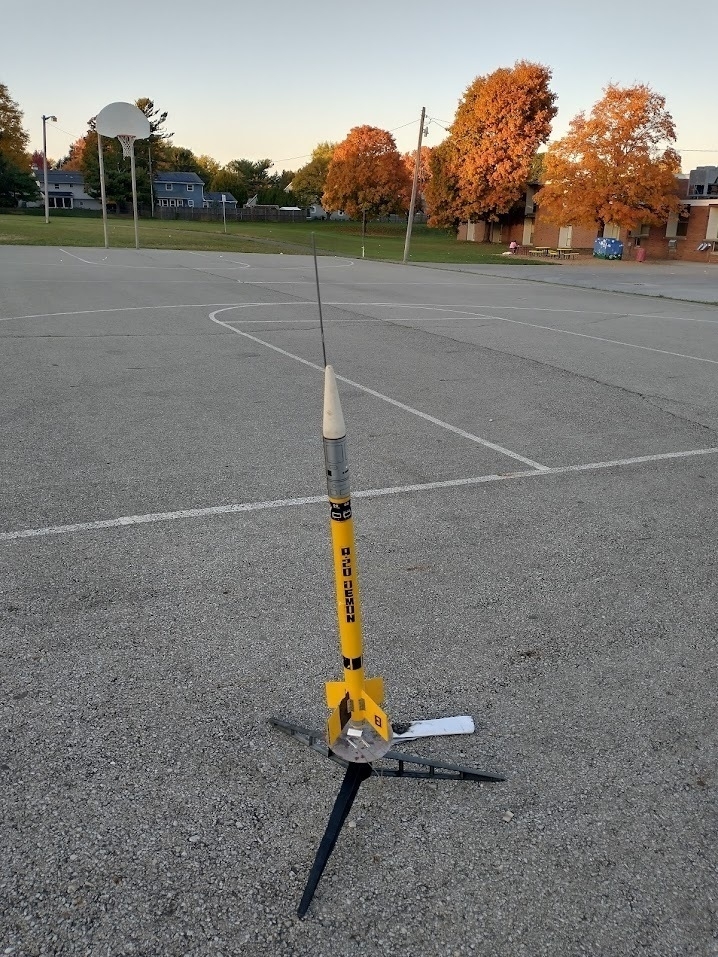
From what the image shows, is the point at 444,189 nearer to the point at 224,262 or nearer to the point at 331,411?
the point at 224,262

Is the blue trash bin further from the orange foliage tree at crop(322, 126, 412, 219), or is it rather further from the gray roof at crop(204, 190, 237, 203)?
the gray roof at crop(204, 190, 237, 203)

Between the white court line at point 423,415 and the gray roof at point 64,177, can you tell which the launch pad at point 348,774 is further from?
the gray roof at point 64,177

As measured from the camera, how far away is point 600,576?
4.89 metres

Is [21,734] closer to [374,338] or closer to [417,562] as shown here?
[417,562]

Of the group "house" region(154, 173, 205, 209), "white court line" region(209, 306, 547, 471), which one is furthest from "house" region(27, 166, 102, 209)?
"white court line" region(209, 306, 547, 471)

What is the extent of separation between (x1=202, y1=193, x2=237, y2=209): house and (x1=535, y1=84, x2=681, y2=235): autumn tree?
66.8 meters

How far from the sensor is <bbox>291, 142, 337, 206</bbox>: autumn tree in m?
113

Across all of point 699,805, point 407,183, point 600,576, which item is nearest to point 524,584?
point 600,576

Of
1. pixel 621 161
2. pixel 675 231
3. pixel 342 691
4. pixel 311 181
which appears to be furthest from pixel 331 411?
pixel 311 181

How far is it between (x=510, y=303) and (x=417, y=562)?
17.9 m

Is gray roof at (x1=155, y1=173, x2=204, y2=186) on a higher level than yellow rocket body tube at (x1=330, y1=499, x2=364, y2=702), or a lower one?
higher

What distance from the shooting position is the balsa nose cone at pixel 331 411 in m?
2.39

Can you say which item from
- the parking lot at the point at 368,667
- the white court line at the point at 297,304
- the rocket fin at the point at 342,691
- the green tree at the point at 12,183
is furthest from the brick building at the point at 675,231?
the green tree at the point at 12,183

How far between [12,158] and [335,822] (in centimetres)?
10350
